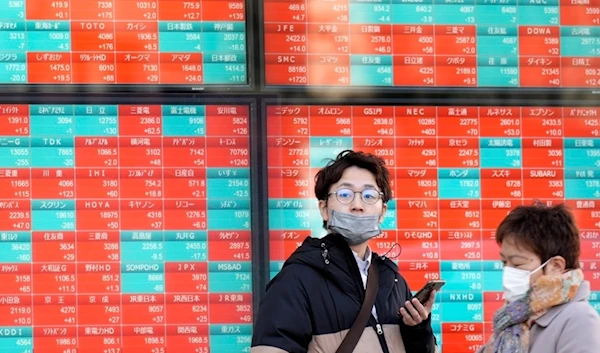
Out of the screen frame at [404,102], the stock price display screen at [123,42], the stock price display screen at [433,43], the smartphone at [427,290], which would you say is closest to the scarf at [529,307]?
the smartphone at [427,290]

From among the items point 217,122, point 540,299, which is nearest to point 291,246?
point 217,122

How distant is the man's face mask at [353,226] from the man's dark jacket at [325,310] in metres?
0.04

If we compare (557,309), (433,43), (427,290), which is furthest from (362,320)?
(433,43)

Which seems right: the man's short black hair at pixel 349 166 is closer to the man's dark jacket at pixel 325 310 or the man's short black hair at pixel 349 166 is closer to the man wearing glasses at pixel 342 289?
the man wearing glasses at pixel 342 289

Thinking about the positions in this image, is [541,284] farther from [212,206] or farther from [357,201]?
→ [212,206]

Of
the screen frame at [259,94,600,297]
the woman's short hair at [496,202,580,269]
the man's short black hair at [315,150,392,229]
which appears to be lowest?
the woman's short hair at [496,202,580,269]

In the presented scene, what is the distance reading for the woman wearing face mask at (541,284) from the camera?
342 cm

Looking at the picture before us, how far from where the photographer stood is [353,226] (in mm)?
4020

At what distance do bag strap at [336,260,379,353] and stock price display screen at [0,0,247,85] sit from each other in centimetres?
198

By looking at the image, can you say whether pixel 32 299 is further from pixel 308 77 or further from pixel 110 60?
pixel 308 77

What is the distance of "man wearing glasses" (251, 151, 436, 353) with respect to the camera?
378 centimetres

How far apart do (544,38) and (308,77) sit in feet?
4.73

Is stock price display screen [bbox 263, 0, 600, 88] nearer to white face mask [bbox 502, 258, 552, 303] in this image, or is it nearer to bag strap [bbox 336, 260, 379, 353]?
bag strap [bbox 336, 260, 379, 353]

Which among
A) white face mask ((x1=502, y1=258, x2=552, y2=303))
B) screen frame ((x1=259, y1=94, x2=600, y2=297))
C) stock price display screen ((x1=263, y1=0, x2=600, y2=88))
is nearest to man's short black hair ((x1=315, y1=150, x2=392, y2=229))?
white face mask ((x1=502, y1=258, x2=552, y2=303))
